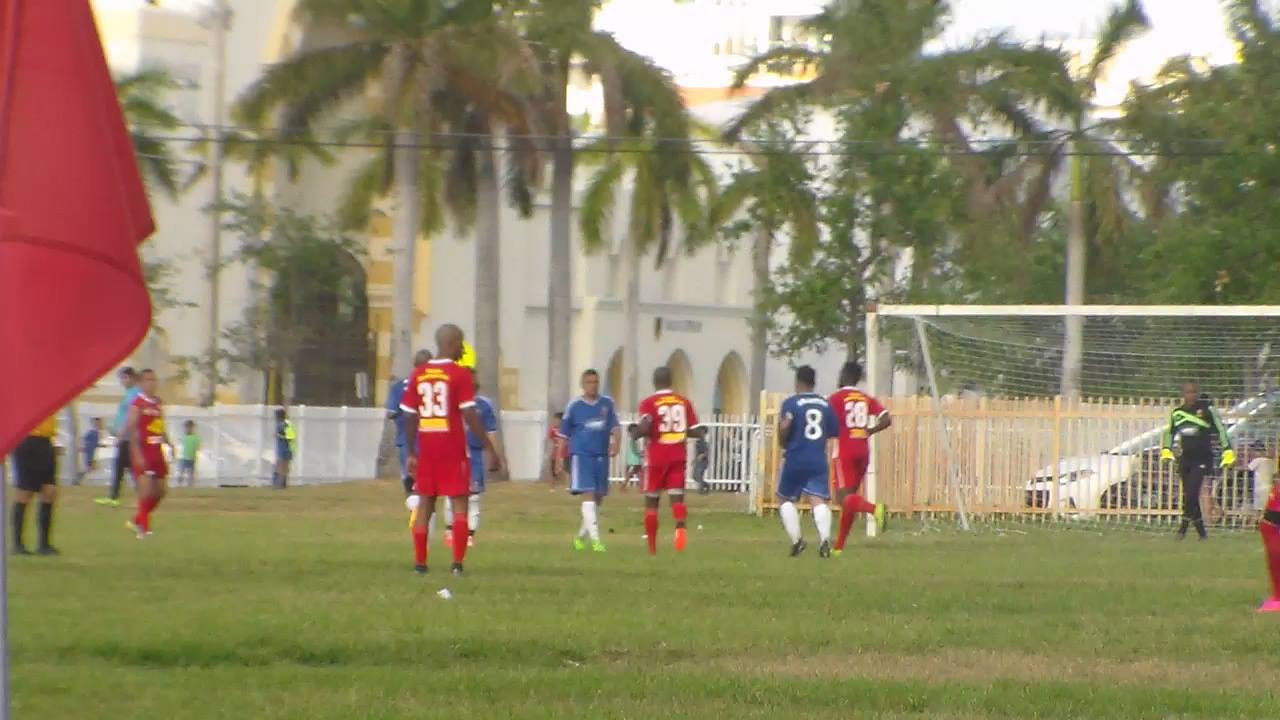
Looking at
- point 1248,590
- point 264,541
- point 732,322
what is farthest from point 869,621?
point 732,322

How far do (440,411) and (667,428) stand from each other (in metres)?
5.16

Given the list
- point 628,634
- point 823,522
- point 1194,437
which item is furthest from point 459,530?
point 1194,437

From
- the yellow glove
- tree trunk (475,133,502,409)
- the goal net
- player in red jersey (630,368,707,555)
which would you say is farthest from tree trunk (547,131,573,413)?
player in red jersey (630,368,707,555)

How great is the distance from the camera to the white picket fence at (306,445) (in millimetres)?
51750

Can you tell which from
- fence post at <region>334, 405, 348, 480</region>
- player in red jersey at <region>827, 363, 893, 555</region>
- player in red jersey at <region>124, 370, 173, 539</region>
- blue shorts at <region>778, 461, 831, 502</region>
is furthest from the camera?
fence post at <region>334, 405, 348, 480</region>

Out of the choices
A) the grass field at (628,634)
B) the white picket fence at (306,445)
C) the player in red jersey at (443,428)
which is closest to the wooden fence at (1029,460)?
the grass field at (628,634)

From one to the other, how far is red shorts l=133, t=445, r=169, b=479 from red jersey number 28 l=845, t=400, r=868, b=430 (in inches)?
266

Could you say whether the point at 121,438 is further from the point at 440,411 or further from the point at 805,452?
the point at 440,411

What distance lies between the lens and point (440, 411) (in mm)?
17500

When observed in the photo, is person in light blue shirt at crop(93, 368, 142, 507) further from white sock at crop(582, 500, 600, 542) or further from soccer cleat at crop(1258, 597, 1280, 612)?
soccer cleat at crop(1258, 597, 1280, 612)

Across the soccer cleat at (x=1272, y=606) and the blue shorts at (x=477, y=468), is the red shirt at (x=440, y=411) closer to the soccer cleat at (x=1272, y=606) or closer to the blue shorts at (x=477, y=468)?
the blue shorts at (x=477, y=468)

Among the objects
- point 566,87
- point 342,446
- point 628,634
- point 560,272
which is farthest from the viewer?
point 342,446

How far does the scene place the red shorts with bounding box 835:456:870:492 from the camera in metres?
23.8

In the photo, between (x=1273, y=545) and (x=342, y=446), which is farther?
(x=342, y=446)
